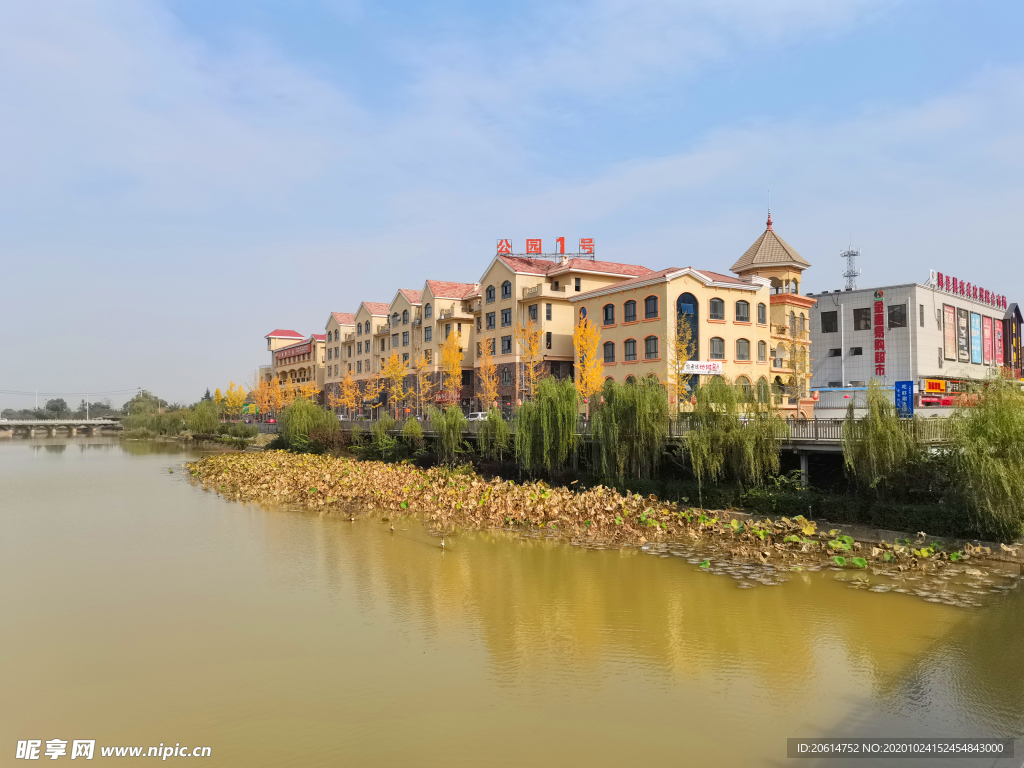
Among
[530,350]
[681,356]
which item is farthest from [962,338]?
[530,350]

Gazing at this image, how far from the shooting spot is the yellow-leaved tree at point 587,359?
36.6m

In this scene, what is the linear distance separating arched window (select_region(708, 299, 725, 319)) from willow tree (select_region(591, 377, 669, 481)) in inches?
516

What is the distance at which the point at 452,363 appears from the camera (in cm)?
4850

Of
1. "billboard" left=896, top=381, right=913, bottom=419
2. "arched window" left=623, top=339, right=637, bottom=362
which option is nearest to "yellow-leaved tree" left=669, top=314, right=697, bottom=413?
"arched window" left=623, top=339, right=637, bottom=362

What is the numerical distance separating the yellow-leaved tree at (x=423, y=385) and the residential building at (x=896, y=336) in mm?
29727

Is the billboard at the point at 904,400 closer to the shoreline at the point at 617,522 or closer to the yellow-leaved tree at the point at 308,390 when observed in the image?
the shoreline at the point at 617,522

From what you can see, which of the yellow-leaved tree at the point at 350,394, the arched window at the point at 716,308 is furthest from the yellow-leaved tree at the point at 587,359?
the yellow-leaved tree at the point at 350,394

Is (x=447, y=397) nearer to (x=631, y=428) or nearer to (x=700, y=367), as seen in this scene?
(x=700, y=367)

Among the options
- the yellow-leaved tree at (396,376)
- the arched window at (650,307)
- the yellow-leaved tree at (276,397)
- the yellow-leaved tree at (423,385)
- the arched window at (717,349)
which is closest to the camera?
the arched window at (717,349)

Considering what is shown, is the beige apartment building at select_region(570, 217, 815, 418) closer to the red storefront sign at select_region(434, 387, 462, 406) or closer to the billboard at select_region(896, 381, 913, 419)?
the red storefront sign at select_region(434, 387, 462, 406)

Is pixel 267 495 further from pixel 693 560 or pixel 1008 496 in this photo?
pixel 1008 496

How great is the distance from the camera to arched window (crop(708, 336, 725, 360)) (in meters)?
36.3

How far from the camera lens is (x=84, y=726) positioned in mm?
9266

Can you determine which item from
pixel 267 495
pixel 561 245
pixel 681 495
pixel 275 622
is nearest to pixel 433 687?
pixel 275 622
